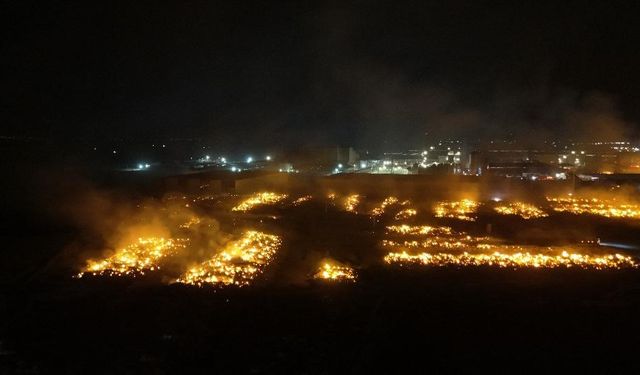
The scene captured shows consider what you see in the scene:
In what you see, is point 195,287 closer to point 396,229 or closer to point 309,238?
point 309,238

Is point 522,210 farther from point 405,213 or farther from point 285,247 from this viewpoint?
point 285,247

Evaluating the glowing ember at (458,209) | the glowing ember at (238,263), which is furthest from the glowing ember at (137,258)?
the glowing ember at (458,209)

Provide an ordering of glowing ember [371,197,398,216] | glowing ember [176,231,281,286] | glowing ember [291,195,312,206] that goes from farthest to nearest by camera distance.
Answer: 1. glowing ember [291,195,312,206]
2. glowing ember [371,197,398,216]
3. glowing ember [176,231,281,286]

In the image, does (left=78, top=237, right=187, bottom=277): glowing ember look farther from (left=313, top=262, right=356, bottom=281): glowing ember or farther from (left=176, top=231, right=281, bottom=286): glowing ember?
(left=313, top=262, right=356, bottom=281): glowing ember

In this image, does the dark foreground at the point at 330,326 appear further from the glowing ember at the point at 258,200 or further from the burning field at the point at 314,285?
the glowing ember at the point at 258,200

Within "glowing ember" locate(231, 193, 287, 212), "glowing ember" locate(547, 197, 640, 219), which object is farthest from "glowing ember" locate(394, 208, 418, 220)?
"glowing ember" locate(547, 197, 640, 219)
